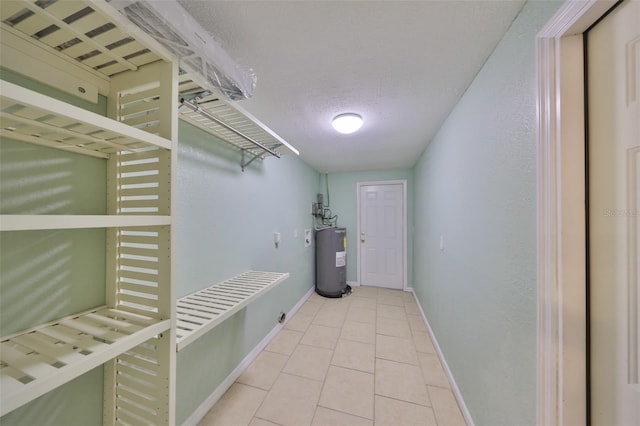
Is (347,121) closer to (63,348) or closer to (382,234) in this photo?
(63,348)

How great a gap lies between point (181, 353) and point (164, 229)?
2.97 ft

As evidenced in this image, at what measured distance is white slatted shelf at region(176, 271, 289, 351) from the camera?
1.02 m

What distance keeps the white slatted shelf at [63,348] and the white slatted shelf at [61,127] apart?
0.62 meters

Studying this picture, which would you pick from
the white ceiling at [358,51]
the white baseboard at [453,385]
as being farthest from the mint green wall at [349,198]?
the white ceiling at [358,51]

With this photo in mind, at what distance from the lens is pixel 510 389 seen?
957mm

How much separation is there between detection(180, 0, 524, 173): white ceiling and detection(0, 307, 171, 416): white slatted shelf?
1192 millimetres

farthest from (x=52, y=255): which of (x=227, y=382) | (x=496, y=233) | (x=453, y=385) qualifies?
(x=453, y=385)

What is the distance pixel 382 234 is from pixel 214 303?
3.24m

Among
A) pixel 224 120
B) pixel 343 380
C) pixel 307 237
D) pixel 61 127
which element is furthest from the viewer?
pixel 307 237

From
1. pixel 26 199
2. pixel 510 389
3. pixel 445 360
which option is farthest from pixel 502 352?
pixel 26 199

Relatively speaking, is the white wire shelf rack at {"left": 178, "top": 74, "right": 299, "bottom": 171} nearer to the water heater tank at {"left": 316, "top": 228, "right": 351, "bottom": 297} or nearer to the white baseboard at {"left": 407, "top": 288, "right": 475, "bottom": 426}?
the water heater tank at {"left": 316, "top": 228, "right": 351, "bottom": 297}

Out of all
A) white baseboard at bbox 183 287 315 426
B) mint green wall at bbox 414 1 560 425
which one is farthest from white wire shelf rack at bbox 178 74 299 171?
white baseboard at bbox 183 287 315 426

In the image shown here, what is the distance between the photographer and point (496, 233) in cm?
108

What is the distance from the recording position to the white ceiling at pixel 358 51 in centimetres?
85
